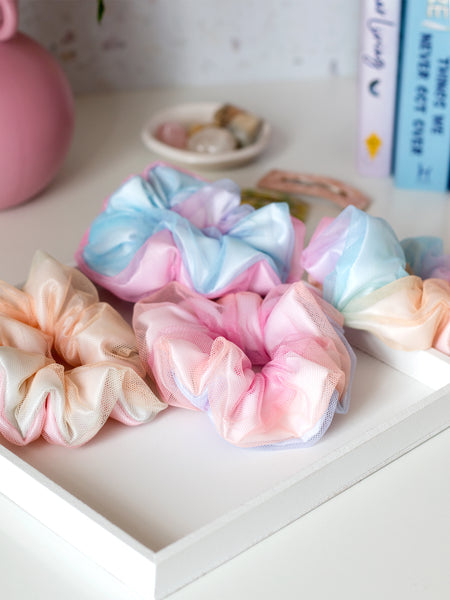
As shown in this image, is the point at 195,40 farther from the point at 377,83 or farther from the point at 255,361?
the point at 255,361

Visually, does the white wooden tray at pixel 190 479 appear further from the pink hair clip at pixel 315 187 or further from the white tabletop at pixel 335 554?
the pink hair clip at pixel 315 187

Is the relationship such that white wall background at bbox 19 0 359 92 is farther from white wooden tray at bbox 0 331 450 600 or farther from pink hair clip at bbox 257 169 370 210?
white wooden tray at bbox 0 331 450 600

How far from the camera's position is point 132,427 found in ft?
1.87

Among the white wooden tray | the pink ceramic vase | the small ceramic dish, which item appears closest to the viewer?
the white wooden tray

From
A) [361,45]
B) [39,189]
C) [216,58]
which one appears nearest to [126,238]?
[39,189]

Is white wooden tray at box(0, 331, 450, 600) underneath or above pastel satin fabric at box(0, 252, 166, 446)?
underneath

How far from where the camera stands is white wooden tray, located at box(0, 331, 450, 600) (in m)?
0.46

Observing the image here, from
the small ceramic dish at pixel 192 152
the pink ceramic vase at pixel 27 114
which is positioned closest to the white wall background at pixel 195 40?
the small ceramic dish at pixel 192 152

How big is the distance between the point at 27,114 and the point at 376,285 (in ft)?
1.09

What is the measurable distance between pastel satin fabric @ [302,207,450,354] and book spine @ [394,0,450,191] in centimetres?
23

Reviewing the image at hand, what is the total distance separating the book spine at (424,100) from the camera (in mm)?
794

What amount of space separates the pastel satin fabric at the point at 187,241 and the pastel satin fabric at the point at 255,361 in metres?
0.04

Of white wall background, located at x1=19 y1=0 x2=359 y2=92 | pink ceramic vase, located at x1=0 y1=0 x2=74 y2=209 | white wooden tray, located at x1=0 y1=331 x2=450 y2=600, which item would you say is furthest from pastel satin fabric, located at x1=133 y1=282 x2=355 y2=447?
white wall background, located at x1=19 y1=0 x2=359 y2=92

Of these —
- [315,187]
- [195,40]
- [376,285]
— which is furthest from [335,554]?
[195,40]
